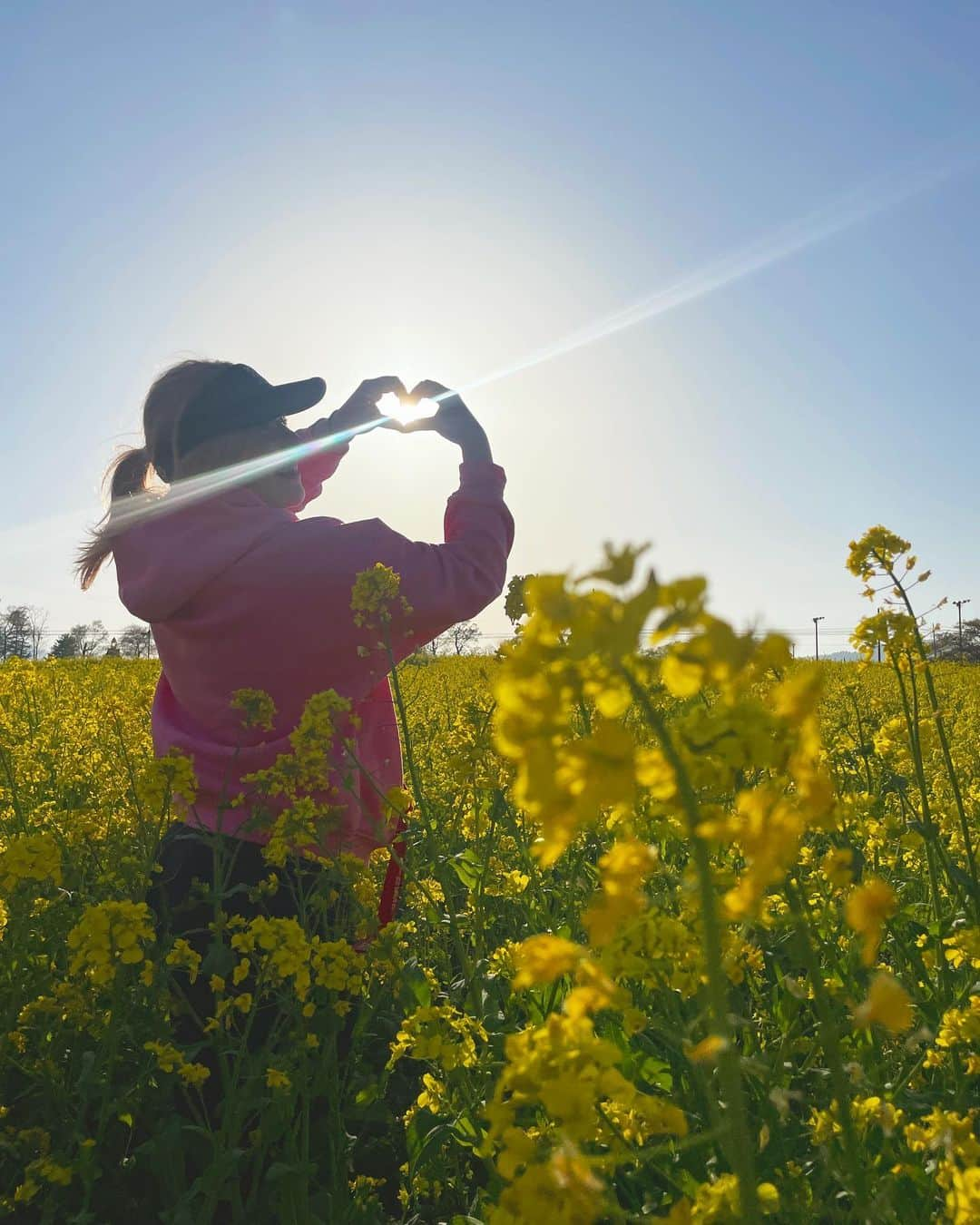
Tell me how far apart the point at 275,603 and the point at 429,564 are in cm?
61

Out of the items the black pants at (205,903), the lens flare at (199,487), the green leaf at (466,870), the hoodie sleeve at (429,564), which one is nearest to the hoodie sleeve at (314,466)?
the lens flare at (199,487)

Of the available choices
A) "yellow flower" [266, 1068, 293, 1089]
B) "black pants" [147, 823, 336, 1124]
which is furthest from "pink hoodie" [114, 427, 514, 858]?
"yellow flower" [266, 1068, 293, 1089]

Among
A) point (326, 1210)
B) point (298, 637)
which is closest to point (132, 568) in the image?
point (298, 637)

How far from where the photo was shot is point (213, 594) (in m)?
3.23

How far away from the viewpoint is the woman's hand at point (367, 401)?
3524mm

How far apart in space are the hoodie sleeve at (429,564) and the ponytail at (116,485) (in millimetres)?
923

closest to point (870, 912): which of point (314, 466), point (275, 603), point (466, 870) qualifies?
point (275, 603)

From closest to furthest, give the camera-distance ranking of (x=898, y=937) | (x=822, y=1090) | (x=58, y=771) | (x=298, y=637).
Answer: (x=822, y=1090), (x=898, y=937), (x=298, y=637), (x=58, y=771)

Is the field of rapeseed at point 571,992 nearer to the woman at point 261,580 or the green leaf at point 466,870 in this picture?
the green leaf at point 466,870

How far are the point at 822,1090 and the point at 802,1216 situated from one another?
861mm

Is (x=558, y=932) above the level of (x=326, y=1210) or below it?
above

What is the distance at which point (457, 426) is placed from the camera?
142 inches

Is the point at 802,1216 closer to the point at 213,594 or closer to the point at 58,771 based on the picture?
the point at 213,594

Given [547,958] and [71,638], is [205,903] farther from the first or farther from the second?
[71,638]
